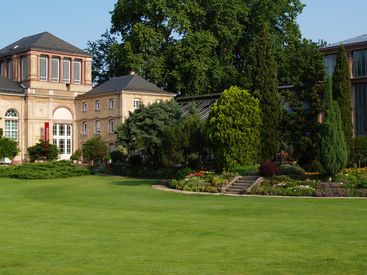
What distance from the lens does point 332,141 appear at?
3284 cm

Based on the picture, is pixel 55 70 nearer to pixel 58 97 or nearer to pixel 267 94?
pixel 58 97

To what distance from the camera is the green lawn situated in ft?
36.6

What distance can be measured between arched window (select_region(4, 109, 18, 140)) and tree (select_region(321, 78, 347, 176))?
41.6m

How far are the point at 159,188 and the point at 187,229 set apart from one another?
64.5 feet

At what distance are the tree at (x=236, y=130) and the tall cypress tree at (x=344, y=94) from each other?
4802 mm

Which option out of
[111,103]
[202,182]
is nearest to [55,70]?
[111,103]

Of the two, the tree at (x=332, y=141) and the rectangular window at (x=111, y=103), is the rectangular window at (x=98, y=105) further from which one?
the tree at (x=332, y=141)

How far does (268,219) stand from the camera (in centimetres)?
1916

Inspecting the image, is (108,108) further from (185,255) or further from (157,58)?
(185,255)

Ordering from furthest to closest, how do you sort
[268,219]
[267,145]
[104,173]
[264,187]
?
[104,173] → [267,145] → [264,187] → [268,219]

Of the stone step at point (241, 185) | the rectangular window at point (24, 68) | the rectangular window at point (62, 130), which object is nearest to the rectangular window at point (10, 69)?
the rectangular window at point (24, 68)

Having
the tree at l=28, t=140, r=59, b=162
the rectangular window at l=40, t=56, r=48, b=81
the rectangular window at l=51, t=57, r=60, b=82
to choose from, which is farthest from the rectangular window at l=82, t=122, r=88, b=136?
the tree at l=28, t=140, r=59, b=162

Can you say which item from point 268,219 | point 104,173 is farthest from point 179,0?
point 268,219

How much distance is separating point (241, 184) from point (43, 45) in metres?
41.4
